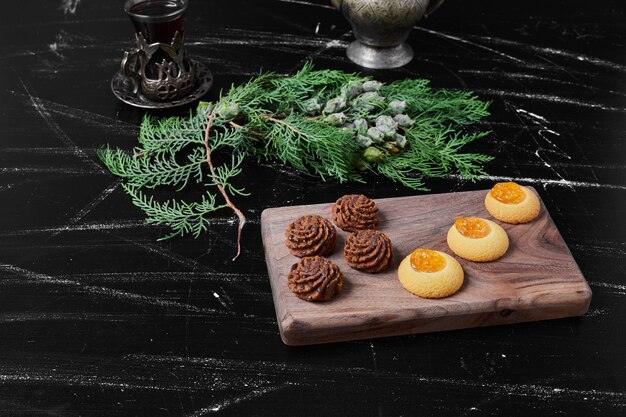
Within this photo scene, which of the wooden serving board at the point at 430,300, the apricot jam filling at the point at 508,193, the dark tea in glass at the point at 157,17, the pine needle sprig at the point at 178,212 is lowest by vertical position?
the pine needle sprig at the point at 178,212

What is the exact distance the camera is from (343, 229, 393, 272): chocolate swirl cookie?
3.88ft

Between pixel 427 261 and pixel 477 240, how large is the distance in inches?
3.7

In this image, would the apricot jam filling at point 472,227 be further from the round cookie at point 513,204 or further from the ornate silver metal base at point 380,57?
the ornate silver metal base at point 380,57

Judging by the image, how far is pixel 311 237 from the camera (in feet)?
3.97

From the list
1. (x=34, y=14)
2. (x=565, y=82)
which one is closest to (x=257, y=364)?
(x=565, y=82)

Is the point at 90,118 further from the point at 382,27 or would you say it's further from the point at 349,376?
the point at 349,376

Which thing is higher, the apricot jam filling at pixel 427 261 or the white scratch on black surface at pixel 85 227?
the apricot jam filling at pixel 427 261

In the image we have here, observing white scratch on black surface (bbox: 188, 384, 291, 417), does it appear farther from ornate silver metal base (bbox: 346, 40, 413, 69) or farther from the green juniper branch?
ornate silver metal base (bbox: 346, 40, 413, 69)

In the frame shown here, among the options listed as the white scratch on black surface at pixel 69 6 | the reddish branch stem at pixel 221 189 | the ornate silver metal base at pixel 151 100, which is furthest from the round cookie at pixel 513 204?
the white scratch on black surface at pixel 69 6

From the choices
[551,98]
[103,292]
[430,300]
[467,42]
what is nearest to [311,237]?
[430,300]

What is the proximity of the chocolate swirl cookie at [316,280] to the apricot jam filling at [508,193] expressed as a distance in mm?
309

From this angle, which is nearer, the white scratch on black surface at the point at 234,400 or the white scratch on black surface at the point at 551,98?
the white scratch on black surface at the point at 234,400

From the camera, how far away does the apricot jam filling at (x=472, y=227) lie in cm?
122

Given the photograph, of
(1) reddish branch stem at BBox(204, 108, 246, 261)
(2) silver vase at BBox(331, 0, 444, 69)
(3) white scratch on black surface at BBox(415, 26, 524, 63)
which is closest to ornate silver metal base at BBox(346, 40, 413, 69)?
(2) silver vase at BBox(331, 0, 444, 69)
